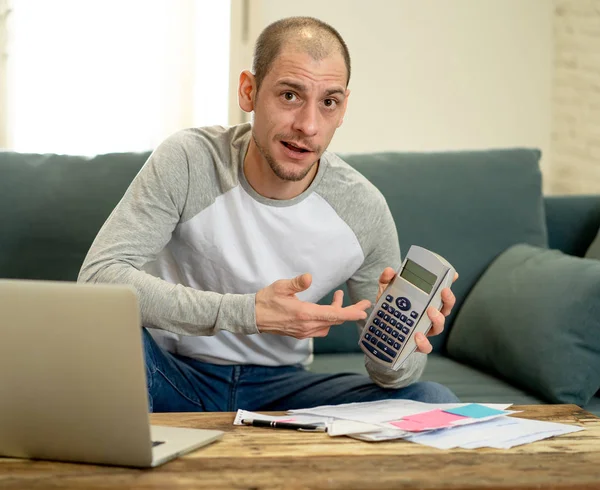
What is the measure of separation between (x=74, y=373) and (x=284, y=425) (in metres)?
0.33

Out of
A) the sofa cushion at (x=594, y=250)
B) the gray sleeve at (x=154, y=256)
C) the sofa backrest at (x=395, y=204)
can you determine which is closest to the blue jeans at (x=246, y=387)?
the gray sleeve at (x=154, y=256)

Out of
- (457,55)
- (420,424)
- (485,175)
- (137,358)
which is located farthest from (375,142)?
(137,358)

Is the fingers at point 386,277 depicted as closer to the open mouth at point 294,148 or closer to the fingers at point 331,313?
the fingers at point 331,313

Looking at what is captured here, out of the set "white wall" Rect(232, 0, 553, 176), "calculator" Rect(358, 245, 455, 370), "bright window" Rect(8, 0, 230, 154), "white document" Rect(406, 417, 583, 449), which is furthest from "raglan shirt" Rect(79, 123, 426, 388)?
"white wall" Rect(232, 0, 553, 176)

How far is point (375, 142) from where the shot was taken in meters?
3.25

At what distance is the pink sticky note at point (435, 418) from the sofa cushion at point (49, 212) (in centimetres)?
106

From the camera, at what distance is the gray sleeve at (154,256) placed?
1264 mm

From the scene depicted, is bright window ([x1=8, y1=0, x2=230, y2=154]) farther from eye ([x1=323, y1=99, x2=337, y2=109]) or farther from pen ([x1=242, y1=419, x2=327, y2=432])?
pen ([x1=242, y1=419, x2=327, y2=432])

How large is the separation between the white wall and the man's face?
1.77 metres

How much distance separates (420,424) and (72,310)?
1.53 feet

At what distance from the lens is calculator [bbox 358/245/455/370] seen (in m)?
1.23

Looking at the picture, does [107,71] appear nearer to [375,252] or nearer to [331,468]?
[375,252]

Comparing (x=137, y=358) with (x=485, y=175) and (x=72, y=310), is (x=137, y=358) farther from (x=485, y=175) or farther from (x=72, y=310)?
(x=485, y=175)

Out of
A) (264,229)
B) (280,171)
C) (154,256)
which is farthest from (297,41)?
(154,256)
